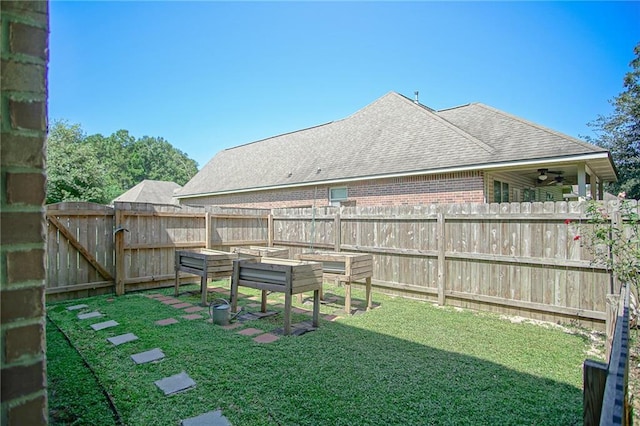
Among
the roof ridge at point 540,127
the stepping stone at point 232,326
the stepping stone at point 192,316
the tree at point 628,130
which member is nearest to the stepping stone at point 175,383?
the stepping stone at point 232,326

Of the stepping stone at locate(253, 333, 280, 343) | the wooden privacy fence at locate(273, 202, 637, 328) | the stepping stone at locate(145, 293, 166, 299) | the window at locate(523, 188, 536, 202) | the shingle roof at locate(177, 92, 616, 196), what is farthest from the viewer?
the window at locate(523, 188, 536, 202)

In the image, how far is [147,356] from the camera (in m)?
4.10

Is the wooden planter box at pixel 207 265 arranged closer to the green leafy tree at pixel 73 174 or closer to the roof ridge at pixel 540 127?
the roof ridge at pixel 540 127

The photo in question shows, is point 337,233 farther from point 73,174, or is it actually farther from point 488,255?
point 73,174

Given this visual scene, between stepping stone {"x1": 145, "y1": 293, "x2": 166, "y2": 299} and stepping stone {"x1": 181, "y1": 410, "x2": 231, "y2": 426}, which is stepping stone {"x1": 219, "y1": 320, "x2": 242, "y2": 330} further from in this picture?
stepping stone {"x1": 145, "y1": 293, "x2": 166, "y2": 299}

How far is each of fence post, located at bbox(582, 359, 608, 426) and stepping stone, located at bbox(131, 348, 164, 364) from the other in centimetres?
411

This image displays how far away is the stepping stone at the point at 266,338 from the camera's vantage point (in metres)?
4.73

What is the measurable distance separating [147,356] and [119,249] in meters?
4.32

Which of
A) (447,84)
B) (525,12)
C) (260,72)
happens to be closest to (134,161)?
(260,72)

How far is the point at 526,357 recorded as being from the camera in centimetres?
430

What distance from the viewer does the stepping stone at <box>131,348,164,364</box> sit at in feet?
Answer: 13.1

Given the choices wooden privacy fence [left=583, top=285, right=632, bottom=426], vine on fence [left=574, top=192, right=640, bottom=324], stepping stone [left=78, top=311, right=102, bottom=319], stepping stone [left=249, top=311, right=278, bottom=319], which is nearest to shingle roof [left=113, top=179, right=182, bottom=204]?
stepping stone [left=78, top=311, right=102, bottom=319]

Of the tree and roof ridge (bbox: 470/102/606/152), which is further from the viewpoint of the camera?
the tree

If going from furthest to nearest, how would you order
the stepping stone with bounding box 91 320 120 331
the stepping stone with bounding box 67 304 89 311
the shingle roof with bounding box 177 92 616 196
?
the shingle roof with bounding box 177 92 616 196 < the stepping stone with bounding box 67 304 89 311 < the stepping stone with bounding box 91 320 120 331
